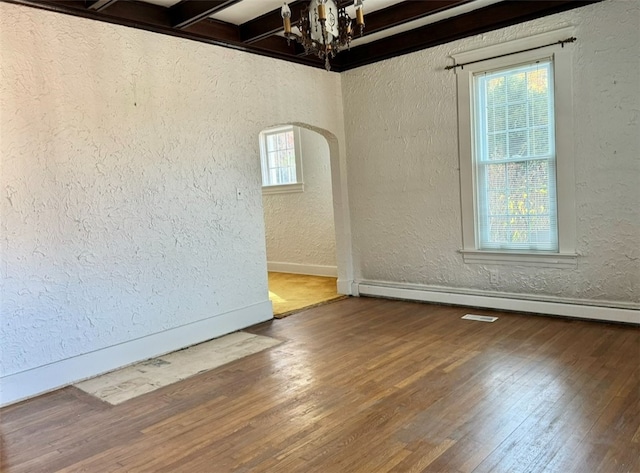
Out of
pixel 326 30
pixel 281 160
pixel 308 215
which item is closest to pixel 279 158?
pixel 281 160

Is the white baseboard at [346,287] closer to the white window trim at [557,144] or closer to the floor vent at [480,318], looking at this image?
the white window trim at [557,144]

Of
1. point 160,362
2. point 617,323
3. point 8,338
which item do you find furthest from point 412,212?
point 8,338

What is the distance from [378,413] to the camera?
2.76m

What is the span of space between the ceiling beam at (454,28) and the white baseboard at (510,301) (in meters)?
2.48

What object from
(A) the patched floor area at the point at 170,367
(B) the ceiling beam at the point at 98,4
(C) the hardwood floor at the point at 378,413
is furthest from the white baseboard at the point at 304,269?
(B) the ceiling beam at the point at 98,4

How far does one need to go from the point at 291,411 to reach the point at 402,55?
400cm

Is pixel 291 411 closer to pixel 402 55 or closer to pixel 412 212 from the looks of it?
pixel 412 212

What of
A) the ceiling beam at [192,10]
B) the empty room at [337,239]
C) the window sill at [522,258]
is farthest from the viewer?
the window sill at [522,258]

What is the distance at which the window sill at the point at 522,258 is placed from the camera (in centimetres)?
438

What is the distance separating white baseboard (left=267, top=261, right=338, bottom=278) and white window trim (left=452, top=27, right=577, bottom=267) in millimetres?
2565

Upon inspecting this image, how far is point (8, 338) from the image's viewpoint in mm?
3268

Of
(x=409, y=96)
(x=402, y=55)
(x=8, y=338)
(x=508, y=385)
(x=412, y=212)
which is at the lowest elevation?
(x=508, y=385)

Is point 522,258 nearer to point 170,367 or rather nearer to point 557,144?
point 557,144

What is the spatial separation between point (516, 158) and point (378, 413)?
2995 mm
